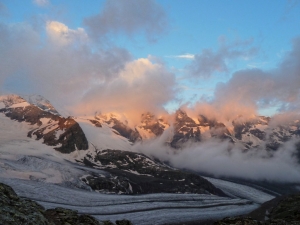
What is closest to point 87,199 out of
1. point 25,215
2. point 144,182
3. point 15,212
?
point 144,182

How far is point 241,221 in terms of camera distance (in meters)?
24.8

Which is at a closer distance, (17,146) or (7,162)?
(7,162)

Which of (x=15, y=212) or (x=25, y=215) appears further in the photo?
(x=25, y=215)

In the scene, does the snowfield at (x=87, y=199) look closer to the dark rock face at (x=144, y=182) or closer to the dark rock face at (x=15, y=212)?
the dark rock face at (x=144, y=182)

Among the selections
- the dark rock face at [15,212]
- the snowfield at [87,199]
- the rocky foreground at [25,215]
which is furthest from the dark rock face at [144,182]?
the dark rock face at [15,212]

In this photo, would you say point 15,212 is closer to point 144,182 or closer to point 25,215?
point 25,215

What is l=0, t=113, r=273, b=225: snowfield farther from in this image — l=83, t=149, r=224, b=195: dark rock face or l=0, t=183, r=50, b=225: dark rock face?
l=0, t=183, r=50, b=225: dark rock face

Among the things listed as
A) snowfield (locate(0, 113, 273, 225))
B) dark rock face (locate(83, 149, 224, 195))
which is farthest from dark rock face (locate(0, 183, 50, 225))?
dark rock face (locate(83, 149, 224, 195))

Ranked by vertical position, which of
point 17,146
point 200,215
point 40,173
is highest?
point 17,146

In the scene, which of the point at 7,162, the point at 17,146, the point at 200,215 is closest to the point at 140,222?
the point at 200,215

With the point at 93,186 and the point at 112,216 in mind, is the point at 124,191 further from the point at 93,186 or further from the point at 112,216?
the point at 112,216

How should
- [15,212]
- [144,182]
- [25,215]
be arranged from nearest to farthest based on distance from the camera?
[15,212] < [25,215] < [144,182]

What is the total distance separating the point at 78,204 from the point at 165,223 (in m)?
28.8

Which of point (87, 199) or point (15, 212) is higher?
point (15, 212)
